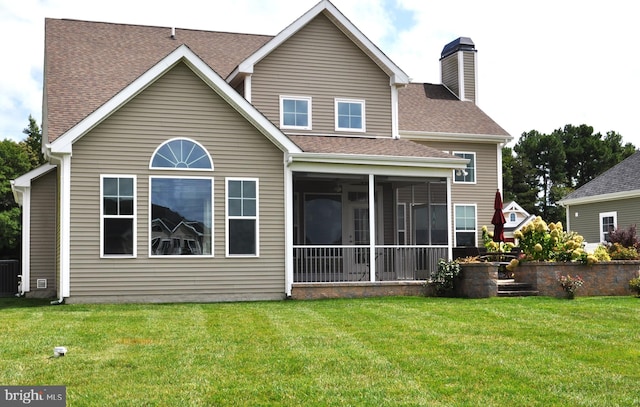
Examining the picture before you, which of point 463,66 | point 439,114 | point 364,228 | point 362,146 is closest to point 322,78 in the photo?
point 362,146

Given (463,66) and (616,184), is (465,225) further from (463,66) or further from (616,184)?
(616,184)

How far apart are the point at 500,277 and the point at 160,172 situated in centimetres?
882

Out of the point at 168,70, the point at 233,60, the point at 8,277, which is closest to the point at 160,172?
the point at 168,70

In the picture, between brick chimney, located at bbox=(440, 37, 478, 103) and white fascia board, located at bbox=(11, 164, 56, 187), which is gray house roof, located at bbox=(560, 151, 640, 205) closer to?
brick chimney, located at bbox=(440, 37, 478, 103)

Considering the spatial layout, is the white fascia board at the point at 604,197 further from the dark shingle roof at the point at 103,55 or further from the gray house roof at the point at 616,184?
the dark shingle roof at the point at 103,55

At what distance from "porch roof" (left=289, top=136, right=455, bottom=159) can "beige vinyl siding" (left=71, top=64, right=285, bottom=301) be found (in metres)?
1.31

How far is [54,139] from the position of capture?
623 inches

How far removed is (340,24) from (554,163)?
50.6 meters

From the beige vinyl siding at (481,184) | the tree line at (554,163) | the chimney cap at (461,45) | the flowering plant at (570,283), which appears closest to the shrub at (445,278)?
the flowering plant at (570,283)

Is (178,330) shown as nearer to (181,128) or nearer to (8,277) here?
(181,128)

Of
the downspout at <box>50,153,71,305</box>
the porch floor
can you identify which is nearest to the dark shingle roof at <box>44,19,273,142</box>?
the downspout at <box>50,153,71,305</box>

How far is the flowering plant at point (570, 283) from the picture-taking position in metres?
17.1

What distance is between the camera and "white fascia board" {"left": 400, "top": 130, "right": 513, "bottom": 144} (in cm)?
2428

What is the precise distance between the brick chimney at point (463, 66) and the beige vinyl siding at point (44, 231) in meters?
14.9
